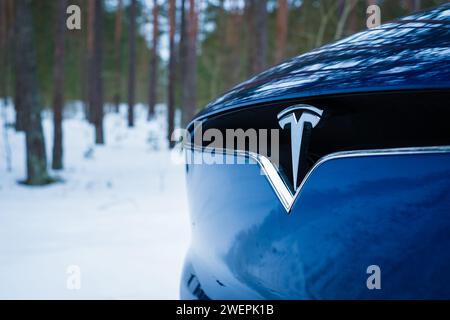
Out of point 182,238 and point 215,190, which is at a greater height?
point 215,190

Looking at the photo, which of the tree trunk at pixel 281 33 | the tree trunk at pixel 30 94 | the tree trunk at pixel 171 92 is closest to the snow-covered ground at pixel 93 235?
the tree trunk at pixel 30 94

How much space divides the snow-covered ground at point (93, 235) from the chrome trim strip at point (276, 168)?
1789 millimetres

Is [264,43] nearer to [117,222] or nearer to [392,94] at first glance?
[117,222]

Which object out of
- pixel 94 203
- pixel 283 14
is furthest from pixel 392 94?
pixel 283 14

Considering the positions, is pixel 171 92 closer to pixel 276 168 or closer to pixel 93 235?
pixel 93 235

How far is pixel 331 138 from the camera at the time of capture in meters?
0.85

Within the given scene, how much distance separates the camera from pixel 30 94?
6.27 meters

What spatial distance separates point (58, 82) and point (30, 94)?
1380mm

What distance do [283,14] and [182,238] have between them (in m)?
10.9

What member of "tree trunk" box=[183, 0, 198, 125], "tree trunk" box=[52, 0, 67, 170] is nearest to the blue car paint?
"tree trunk" box=[52, 0, 67, 170]

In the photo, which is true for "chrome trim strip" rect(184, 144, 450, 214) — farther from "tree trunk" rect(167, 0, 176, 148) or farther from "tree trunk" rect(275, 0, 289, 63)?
"tree trunk" rect(275, 0, 289, 63)

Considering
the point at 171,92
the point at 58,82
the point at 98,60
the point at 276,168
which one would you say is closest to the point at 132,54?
the point at 98,60

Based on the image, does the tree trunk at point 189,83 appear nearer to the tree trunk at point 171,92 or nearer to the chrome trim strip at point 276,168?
the tree trunk at point 171,92

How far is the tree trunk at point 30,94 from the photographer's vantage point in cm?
608
